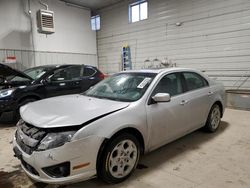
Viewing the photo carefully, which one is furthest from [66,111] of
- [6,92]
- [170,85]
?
[6,92]

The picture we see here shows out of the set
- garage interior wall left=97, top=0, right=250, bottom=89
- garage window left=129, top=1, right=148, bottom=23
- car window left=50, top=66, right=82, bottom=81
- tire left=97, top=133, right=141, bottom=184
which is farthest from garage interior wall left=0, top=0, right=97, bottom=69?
tire left=97, top=133, right=141, bottom=184

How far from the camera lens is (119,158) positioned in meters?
2.17

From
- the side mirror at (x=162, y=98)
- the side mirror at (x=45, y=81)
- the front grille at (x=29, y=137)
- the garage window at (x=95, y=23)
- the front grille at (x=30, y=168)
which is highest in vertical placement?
the garage window at (x=95, y=23)

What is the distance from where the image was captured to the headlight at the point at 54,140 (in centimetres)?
182

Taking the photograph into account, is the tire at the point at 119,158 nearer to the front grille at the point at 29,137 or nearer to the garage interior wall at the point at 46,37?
the front grille at the point at 29,137

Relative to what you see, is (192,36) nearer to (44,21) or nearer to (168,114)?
(44,21)

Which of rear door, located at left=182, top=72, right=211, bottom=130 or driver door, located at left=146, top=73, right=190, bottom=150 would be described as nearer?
driver door, located at left=146, top=73, right=190, bottom=150

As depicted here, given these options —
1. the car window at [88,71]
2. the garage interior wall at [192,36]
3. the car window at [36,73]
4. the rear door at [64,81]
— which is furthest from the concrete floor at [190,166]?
the garage interior wall at [192,36]

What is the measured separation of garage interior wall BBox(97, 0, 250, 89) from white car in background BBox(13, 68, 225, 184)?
13.1 feet

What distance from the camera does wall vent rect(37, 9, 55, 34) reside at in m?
7.52

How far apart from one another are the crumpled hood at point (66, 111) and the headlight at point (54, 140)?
0.08 metres

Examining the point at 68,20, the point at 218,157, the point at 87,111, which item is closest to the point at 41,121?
the point at 87,111

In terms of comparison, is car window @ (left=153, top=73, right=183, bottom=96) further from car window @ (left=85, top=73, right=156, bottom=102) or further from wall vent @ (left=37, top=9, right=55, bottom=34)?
wall vent @ (left=37, top=9, right=55, bottom=34)

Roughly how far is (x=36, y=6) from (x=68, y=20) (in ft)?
4.72
